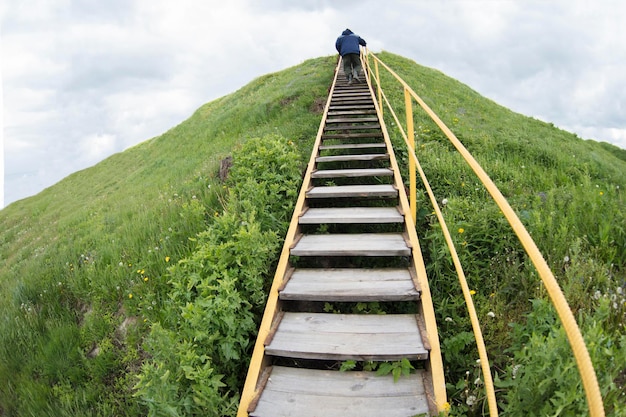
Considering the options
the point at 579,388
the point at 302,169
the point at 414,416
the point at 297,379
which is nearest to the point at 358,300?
the point at 297,379

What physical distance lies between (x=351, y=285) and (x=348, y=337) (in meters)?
0.58

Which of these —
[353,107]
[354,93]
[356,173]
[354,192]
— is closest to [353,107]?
[353,107]

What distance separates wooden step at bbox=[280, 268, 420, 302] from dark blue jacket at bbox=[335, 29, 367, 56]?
400 inches

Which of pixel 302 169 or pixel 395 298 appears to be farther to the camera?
pixel 302 169

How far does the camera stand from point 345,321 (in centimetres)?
308

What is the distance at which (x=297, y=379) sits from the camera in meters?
2.65

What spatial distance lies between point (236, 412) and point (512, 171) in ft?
18.0

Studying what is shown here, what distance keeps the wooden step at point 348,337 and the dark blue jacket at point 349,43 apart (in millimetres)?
10743

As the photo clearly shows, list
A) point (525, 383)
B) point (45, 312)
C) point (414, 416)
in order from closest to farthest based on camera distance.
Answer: point (525, 383)
point (414, 416)
point (45, 312)

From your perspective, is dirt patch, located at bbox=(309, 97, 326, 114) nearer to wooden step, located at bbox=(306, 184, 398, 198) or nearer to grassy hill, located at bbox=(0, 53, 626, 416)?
grassy hill, located at bbox=(0, 53, 626, 416)

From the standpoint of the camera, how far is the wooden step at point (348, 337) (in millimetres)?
2668

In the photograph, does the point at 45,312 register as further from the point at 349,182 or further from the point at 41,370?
the point at 349,182

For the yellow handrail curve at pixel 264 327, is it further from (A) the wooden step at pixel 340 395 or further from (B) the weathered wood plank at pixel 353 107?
(B) the weathered wood plank at pixel 353 107

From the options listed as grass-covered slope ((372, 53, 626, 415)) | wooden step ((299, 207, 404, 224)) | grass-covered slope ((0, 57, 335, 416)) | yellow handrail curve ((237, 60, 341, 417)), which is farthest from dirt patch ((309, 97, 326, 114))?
yellow handrail curve ((237, 60, 341, 417))
